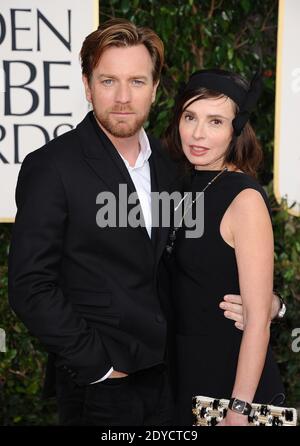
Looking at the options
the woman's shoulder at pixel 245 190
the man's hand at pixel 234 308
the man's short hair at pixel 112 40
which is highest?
the man's short hair at pixel 112 40

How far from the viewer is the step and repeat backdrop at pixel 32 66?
442cm

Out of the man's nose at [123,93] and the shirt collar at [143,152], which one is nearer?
the man's nose at [123,93]

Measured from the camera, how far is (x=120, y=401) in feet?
9.61

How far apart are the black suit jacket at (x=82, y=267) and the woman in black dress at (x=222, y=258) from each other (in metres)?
0.14

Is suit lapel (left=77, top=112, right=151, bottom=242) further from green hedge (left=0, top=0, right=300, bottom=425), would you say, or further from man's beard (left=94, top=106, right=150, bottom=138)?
green hedge (left=0, top=0, right=300, bottom=425)

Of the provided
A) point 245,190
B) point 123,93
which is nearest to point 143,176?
point 123,93

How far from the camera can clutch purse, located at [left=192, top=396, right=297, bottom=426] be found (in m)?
2.78

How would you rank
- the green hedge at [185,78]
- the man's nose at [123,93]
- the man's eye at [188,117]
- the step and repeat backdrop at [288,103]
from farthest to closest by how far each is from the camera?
1. the green hedge at [185,78]
2. the step and repeat backdrop at [288,103]
3. the man's eye at [188,117]
4. the man's nose at [123,93]

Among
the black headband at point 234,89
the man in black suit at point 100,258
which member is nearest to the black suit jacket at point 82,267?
the man in black suit at point 100,258

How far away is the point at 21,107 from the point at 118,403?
214 centimetres

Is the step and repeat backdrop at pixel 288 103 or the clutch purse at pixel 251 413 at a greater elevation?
the step and repeat backdrop at pixel 288 103

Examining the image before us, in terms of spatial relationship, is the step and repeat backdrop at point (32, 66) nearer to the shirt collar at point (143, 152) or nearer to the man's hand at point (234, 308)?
the shirt collar at point (143, 152)
